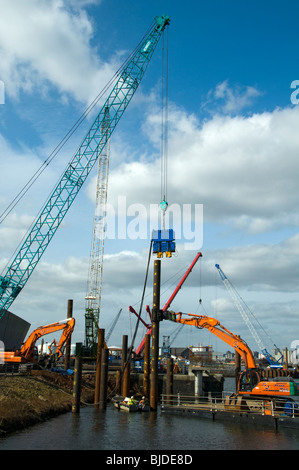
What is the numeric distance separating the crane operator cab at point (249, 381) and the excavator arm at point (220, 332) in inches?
95.3

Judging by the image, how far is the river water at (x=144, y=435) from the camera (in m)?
25.3

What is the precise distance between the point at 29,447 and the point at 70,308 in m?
37.2

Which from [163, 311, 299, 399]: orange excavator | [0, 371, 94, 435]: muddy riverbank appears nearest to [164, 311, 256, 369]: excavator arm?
[163, 311, 299, 399]: orange excavator

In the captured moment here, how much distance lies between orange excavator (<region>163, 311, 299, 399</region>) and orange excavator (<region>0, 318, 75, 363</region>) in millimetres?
17226

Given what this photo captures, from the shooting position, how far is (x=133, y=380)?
180 ft

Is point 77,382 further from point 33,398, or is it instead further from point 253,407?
point 253,407

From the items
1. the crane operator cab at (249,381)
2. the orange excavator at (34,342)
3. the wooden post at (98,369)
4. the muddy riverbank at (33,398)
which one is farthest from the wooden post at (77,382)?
the orange excavator at (34,342)

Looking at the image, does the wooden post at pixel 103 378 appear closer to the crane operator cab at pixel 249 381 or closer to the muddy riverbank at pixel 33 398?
the muddy riverbank at pixel 33 398

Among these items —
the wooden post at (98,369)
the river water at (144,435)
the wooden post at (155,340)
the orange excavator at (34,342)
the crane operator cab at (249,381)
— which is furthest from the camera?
the orange excavator at (34,342)

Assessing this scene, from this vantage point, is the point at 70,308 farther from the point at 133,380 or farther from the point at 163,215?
the point at 163,215

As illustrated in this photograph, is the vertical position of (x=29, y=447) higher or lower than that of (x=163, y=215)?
lower
